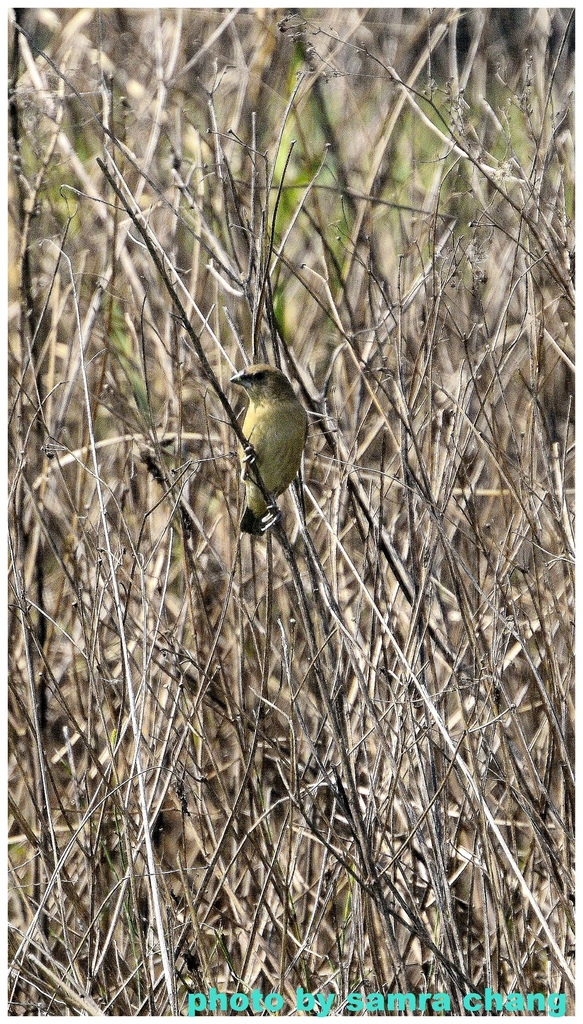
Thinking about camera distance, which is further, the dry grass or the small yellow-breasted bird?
the small yellow-breasted bird

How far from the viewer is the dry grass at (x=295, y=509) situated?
1867 millimetres

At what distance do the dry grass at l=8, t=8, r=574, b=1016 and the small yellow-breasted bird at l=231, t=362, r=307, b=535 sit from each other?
0.07 metres

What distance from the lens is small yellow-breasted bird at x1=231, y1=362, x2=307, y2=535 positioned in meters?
2.21

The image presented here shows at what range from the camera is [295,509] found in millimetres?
2166

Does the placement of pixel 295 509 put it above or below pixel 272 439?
below

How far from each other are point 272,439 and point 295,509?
24 centimetres

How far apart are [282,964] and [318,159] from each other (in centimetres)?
197

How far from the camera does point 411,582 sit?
76.9 inches

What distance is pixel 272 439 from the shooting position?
2309mm

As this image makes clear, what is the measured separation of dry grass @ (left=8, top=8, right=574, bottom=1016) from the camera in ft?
6.13

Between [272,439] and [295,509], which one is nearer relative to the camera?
[295,509]

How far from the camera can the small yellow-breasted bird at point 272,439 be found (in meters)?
2.21

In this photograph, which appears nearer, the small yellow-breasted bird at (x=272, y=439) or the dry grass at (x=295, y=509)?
the dry grass at (x=295, y=509)

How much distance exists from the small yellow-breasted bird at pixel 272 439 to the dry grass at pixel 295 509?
0.23 ft
